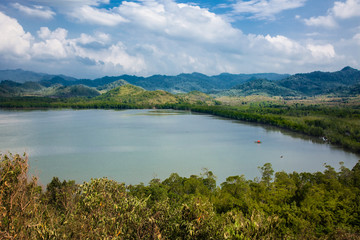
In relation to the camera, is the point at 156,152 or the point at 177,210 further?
the point at 156,152

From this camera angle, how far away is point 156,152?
198ft

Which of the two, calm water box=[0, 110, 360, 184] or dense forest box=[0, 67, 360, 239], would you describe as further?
calm water box=[0, 110, 360, 184]

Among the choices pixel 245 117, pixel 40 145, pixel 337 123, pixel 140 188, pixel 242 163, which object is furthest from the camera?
pixel 245 117

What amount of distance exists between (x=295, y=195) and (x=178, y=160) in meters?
29.0

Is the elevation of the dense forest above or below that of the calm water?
above

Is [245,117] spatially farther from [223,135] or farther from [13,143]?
[13,143]

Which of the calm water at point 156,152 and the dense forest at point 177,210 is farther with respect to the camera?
the calm water at point 156,152

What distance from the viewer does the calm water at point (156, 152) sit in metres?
45.8

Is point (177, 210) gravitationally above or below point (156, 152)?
above

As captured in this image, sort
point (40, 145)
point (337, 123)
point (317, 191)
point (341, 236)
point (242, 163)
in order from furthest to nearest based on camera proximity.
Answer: point (337, 123) < point (40, 145) < point (242, 163) < point (317, 191) < point (341, 236)

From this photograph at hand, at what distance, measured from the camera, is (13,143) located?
64688 mm

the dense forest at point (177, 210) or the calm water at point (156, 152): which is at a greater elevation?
the dense forest at point (177, 210)

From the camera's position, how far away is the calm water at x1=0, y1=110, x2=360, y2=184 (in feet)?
150

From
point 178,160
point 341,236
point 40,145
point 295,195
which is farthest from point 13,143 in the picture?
point 341,236
